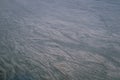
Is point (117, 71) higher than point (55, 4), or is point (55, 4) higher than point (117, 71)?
point (55, 4)

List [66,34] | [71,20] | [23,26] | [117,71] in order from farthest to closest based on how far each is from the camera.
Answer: [71,20]
[23,26]
[66,34]
[117,71]

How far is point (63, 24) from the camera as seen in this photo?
6.86 meters

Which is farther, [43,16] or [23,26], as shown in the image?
[43,16]

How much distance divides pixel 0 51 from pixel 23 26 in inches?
82.2

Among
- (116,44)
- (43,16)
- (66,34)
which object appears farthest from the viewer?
(43,16)

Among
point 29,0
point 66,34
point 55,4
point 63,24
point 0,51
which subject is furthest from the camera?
point 29,0

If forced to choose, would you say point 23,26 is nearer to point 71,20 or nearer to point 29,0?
point 71,20

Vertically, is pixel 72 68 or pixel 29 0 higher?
pixel 29 0

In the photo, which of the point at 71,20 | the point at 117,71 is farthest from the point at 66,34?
the point at 117,71

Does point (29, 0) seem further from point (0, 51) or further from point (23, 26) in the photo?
point (0, 51)

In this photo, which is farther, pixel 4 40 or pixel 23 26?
pixel 23 26

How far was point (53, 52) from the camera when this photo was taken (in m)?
4.66

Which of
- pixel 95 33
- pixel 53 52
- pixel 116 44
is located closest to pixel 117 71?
pixel 116 44

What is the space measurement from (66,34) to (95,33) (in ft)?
3.74
